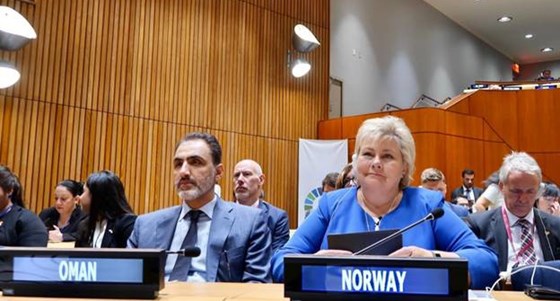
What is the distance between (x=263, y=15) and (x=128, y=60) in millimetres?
2826

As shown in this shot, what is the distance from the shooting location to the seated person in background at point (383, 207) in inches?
78.8

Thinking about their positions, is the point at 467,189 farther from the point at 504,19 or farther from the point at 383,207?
the point at 504,19

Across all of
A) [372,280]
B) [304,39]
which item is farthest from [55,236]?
[304,39]

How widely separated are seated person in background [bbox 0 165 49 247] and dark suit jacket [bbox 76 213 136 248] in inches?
9.6

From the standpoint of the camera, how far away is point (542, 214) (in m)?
2.96

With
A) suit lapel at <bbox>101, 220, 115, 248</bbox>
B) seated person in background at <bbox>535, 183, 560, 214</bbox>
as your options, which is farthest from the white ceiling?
suit lapel at <bbox>101, 220, 115, 248</bbox>

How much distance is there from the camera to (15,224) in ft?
11.3

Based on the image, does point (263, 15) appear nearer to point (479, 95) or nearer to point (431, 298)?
point (479, 95)

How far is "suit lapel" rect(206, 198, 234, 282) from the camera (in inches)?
87.4

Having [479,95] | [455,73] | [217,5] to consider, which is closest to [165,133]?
[217,5]

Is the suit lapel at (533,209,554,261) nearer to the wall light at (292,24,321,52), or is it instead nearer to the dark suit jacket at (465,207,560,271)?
the dark suit jacket at (465,207,560,271)

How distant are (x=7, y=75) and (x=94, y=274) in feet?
17.1

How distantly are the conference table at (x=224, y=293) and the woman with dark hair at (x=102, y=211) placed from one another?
6.13 ft

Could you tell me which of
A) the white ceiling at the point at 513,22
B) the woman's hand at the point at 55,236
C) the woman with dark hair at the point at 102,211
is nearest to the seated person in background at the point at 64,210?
the woman's hand at the point at 55,236
